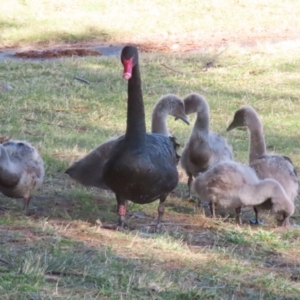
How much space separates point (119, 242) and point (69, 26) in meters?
20.8

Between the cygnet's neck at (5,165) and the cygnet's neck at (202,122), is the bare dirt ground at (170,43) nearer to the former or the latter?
the cygnet's neck at (202,122)

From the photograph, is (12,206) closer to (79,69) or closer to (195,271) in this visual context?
(195,271)

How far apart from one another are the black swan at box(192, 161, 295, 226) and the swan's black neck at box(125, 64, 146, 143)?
3.66 feet

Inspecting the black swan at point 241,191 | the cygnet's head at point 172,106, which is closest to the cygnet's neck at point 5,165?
the black swan at point 241,191

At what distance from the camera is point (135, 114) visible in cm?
720

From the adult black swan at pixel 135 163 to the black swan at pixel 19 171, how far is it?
2.83ft

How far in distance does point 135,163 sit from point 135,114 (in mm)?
489

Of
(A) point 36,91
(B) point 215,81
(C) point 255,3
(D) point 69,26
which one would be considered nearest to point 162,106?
(A) point 36,91

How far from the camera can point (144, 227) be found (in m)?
7.45

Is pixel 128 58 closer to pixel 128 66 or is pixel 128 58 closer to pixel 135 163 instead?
pixel 128 66

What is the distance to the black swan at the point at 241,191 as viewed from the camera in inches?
308

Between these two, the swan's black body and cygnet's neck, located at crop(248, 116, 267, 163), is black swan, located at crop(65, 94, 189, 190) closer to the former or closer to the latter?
the swan's black body

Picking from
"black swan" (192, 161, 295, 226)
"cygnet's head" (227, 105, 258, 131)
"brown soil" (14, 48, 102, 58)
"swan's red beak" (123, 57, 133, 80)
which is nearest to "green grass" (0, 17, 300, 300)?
"black swan" (192, 161, 295, 226)

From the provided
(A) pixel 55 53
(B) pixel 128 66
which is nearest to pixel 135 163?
(B) pixel 128 66
